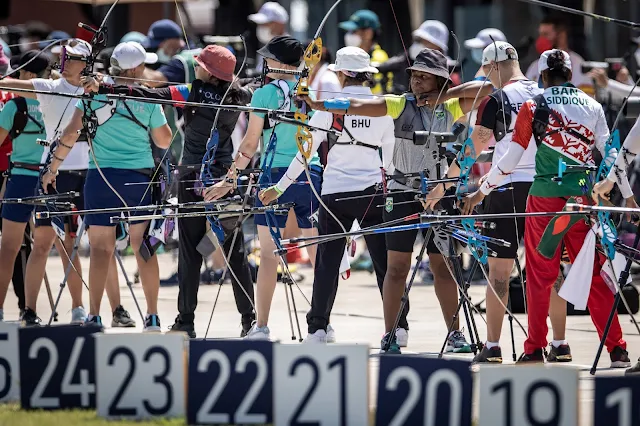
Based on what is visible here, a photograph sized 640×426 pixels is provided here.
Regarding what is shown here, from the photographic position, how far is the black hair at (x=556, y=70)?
795 cm

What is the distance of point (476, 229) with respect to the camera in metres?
8.26

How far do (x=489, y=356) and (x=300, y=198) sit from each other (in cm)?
170

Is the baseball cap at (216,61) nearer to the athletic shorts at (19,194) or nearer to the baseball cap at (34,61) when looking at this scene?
the baseball cap at (34,61)

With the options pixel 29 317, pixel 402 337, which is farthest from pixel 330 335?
pixel 29 317

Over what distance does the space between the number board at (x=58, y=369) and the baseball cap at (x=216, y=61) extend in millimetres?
3083

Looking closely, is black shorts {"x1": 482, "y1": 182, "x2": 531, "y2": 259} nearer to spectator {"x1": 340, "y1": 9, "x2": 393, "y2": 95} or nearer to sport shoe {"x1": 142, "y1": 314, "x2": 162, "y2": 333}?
sport shoe {"x1": 142, "y1": 314, "x2": 162, "y2": 333}

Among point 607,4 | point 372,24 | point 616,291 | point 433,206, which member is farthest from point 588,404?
point 607,4

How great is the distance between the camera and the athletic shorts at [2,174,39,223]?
10.4 m

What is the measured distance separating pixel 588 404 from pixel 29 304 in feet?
16.0

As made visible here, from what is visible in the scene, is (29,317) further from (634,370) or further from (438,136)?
(634,370)

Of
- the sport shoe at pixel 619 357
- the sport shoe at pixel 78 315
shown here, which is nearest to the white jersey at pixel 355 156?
the sport shoe at pixel 619 357

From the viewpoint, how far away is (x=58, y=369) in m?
6.75

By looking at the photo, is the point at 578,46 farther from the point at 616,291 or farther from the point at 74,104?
the point at 616,291

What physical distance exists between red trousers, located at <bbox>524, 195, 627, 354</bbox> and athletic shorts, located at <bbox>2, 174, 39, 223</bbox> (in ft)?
12.8
